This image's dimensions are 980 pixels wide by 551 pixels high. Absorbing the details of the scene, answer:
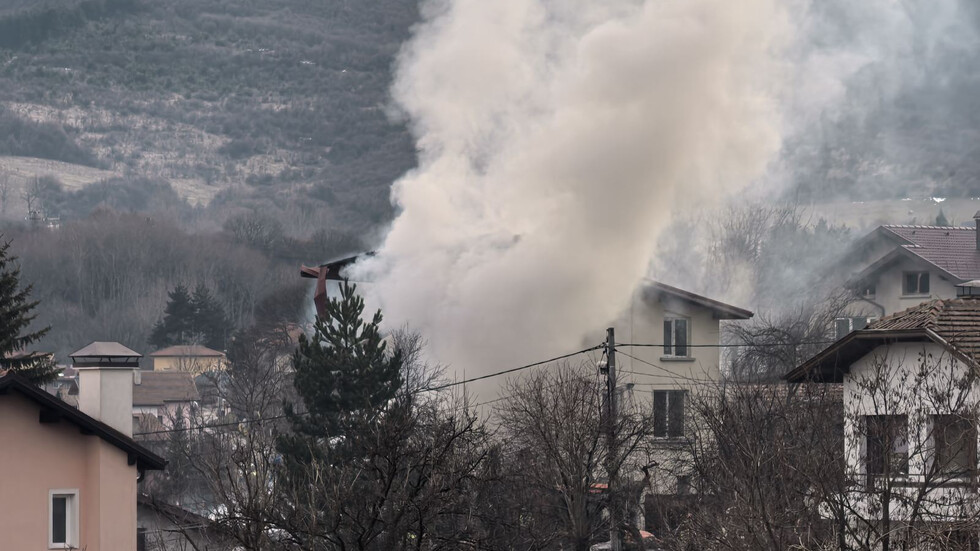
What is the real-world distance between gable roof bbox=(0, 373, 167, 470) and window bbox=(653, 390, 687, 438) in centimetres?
2163

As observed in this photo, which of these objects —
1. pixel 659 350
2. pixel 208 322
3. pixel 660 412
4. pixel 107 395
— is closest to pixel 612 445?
pixel 107 395

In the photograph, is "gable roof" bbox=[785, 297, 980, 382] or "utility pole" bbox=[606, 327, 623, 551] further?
"utility pole" bbox=[606, 327, 623, 551]

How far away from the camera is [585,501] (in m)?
35.7

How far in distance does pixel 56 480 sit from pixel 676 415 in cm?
2817

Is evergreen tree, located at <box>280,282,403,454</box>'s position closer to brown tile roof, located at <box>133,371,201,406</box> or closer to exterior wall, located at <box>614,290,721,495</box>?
exterior wall, located at <box>614,290,721,495</box>

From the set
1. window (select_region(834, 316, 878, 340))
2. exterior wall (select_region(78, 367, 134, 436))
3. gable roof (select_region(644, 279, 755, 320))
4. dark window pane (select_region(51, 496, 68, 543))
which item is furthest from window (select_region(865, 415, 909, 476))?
window (select_region(834, 316, 878, 340))

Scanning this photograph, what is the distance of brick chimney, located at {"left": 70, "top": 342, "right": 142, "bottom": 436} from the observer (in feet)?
103

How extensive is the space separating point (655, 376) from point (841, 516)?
37.8 metres

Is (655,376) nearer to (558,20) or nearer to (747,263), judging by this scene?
(558,20)

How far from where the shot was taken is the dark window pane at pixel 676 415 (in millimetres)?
51375

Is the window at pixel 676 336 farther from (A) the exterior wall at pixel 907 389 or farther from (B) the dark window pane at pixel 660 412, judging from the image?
(A) the exterior wall at pixel 907 389

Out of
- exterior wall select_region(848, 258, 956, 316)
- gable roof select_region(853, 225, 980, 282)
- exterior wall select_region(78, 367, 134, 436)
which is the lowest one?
exterior wall select_region(78, 367, 134, 436)

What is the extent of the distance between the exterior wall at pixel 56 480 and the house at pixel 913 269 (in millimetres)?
56078

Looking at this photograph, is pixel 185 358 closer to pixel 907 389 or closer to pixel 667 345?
pixel 667 345
